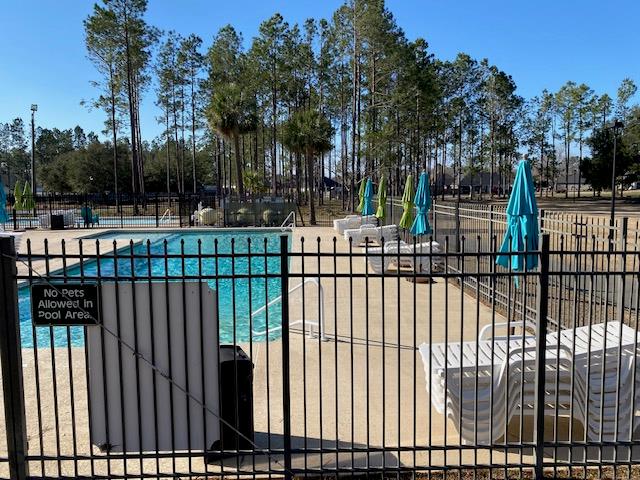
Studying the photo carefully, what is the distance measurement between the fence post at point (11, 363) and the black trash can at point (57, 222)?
24.8m

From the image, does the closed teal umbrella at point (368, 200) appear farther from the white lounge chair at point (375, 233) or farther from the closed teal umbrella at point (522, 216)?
the closed teal umbrella at point (522, 216)

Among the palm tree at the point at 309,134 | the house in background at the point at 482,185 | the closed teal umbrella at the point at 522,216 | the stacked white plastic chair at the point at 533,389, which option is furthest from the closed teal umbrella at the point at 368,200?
the house in background at the point at 482,185

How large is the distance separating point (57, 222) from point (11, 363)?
2490 cm

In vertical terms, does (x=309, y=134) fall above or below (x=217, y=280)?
above

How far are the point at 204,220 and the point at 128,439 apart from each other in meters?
25.5

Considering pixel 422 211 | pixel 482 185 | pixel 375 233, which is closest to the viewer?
pixel 422 211

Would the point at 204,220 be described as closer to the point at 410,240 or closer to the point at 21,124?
the point at 410,240

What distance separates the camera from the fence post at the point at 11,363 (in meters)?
3.61

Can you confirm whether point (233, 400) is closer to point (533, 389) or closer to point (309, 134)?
point (533, 389)

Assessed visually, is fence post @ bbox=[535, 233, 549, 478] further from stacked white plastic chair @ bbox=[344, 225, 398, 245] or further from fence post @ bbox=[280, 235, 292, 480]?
Answer: stacked white plastic chair @ bbox=[344, 225, 398, 245]

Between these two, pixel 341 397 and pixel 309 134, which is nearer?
A: pixel 341 397

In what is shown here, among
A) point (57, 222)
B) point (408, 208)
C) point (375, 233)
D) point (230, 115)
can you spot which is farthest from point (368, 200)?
point (230, 115)

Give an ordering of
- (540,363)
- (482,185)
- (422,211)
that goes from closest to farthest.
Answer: (540,363) < (422,211) < (482,185)

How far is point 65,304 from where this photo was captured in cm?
367
